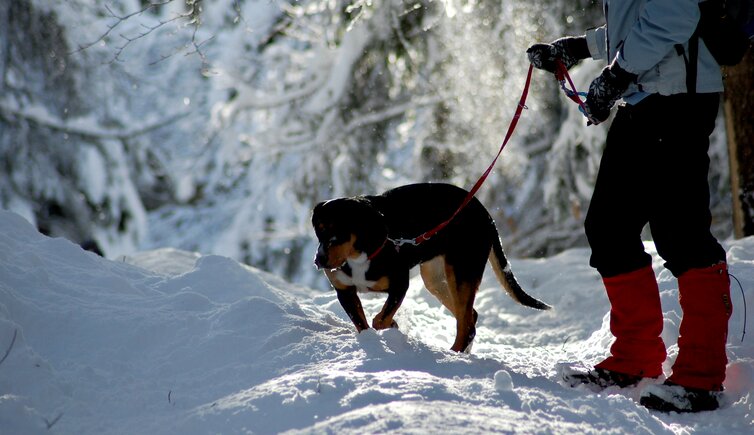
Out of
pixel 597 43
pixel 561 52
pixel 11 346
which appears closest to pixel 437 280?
pixel 561 52

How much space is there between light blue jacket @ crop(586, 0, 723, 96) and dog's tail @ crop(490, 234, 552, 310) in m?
1.51

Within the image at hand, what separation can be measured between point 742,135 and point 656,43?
11.9 feet

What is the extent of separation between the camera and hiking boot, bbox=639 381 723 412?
291 cm

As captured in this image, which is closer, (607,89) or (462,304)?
(607,89)

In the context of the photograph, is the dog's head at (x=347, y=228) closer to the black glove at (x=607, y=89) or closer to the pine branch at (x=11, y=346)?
the black glove at (x=607, y=89)

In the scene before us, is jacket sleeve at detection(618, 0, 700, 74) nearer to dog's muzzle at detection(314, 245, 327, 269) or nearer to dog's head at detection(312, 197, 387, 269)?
dog's head at detection(312, 197, 387, 269)

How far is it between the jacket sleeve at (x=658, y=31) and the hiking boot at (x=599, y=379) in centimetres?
136

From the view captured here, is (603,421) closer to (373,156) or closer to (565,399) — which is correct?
(565,399)

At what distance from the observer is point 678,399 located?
2910 mm

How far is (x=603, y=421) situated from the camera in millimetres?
2520

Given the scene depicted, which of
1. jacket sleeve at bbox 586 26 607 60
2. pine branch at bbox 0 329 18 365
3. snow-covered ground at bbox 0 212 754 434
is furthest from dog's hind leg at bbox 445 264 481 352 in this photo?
pine branch at bbox 0 329 18 365

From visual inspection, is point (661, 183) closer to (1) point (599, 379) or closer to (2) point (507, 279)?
(1) point (599, 379)

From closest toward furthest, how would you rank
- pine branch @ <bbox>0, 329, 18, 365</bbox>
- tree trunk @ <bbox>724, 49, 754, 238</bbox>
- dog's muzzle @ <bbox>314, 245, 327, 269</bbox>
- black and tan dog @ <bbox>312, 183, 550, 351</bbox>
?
pine branch @ <bbox>0, 329, 18, 365</bbox> → dog's muzzle @ <bbox>314, 245, 327, 269</bbox> → black and tan dog @ <bbox>312, 183, 550, 351</bbox> → tree trunk @ <bbox>724, 49, 754, 238</bbox>

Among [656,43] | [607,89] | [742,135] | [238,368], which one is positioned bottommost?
[238,368]
